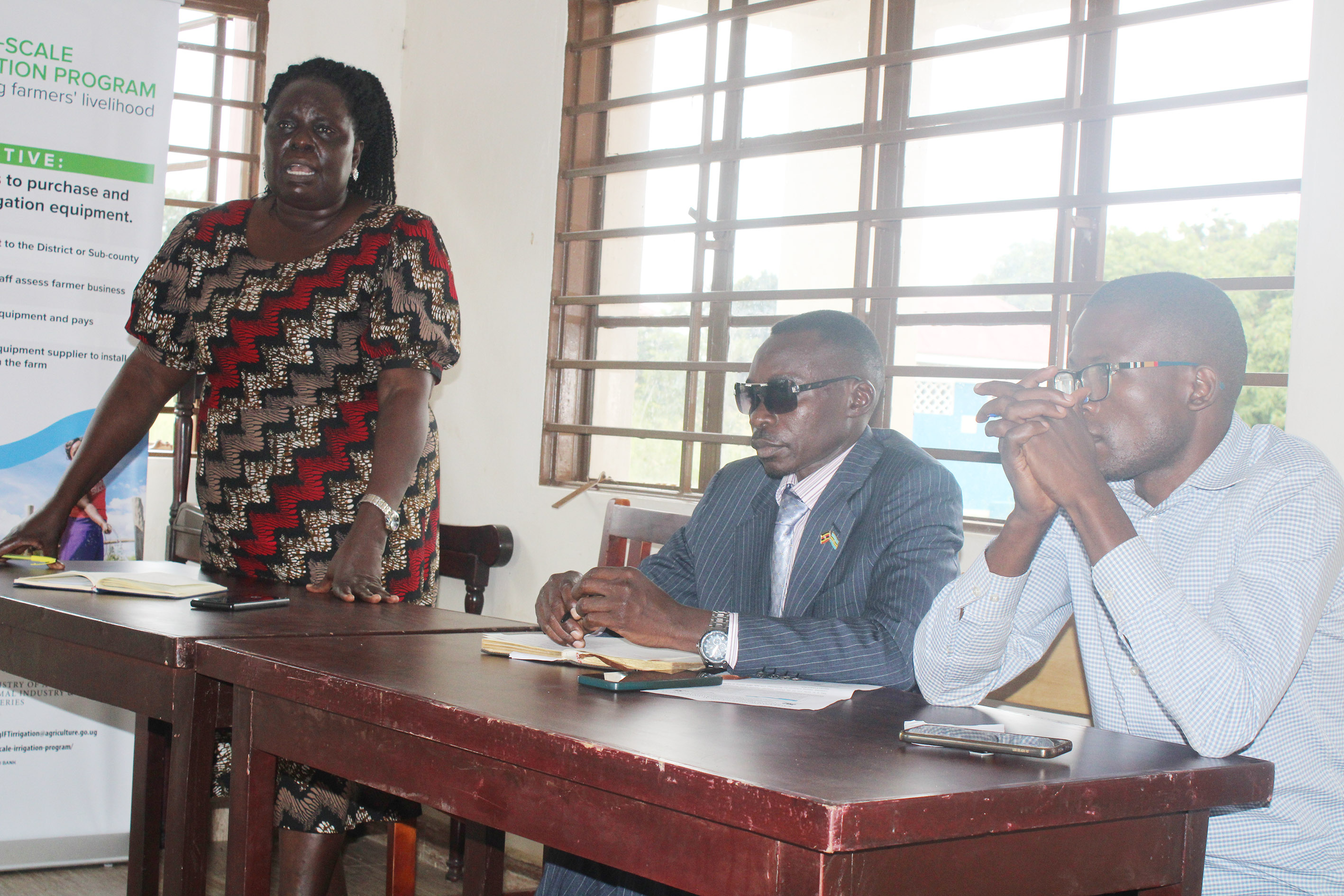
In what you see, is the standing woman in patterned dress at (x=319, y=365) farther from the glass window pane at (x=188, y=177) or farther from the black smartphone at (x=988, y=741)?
the glass window pane at (x=188, y=177)

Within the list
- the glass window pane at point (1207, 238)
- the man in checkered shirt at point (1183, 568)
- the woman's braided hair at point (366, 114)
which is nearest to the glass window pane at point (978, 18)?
the glass window pane at point (1207, 238)

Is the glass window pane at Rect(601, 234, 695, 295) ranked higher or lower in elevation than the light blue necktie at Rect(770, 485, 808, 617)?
higher

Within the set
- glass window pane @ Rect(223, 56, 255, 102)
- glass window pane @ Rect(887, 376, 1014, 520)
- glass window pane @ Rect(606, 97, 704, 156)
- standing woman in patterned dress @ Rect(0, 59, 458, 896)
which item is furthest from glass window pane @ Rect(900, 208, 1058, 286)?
glass window pane @ Rect(223, 56, 255, 102)

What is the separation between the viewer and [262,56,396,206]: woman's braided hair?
2.53m

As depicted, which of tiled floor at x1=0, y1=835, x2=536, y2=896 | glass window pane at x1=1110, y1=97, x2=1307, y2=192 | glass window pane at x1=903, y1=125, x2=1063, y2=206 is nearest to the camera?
glass window pane at x1=1110, y1=97, x2=1307, y2=192

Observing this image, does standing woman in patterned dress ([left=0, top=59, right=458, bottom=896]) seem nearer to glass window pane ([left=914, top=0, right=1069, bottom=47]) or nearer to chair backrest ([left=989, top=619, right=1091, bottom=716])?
Answer: chair backrest ([left=989, top=619, right=1091, bottom=716])

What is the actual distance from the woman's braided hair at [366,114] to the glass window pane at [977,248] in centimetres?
152

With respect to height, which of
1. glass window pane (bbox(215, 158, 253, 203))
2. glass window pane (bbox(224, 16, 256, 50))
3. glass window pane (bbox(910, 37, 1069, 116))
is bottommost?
glass window pane (bbox(215, 158, 253, 203))

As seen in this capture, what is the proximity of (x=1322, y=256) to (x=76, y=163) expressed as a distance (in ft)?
10.8

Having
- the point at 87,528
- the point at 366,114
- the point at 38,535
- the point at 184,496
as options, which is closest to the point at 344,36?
the point at 184,496

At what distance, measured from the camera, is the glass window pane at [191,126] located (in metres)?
4.77

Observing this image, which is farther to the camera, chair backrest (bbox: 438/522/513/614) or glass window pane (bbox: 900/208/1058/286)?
chair backrest (bbox: 438/522/513/614)

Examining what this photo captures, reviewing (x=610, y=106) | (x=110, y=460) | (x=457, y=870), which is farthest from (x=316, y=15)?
(x=457, y=870)

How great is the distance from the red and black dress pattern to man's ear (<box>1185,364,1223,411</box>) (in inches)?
57.6
